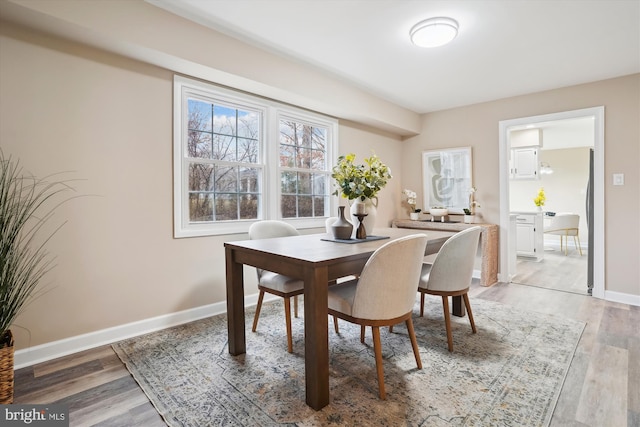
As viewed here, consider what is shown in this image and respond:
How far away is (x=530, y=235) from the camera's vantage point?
559 cm

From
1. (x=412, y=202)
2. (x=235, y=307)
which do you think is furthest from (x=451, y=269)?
(x=412, y=202)

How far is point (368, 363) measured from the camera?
207 cm

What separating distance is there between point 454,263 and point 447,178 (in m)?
2.91

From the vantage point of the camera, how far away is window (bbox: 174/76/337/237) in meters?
2.82

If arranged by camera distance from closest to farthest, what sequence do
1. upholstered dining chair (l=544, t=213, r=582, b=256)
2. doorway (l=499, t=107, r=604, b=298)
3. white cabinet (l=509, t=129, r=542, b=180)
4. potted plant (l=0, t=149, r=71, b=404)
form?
potted plant (l=0, t=149, r=71, b=404)
doorway (l=499, t=107, r=604, b=298)
white cabinet (l=509, t=129, r=542, b=180)
upholstered dining chair (l=544, t=213, r=582, b=256)

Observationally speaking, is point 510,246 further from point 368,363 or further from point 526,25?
point 368,363

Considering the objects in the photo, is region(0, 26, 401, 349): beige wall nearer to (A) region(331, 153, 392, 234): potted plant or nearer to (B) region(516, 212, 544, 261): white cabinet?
(A) region(331, 153, 392, 234): potted plant

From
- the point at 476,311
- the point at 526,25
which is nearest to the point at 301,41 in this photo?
the point at 526,25

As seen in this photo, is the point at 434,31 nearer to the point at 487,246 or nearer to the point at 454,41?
the point at 454,41

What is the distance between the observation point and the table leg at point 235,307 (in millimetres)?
2168

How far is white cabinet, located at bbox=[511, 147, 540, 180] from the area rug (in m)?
3.82

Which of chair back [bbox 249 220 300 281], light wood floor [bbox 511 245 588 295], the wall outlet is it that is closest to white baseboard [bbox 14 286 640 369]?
chair back [bbox 249 220 300 281]

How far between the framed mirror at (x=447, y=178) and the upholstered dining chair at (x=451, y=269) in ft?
8.48

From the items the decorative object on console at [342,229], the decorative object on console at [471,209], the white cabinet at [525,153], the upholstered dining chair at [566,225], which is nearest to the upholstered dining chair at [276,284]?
the decorative object on console at [342,229]
